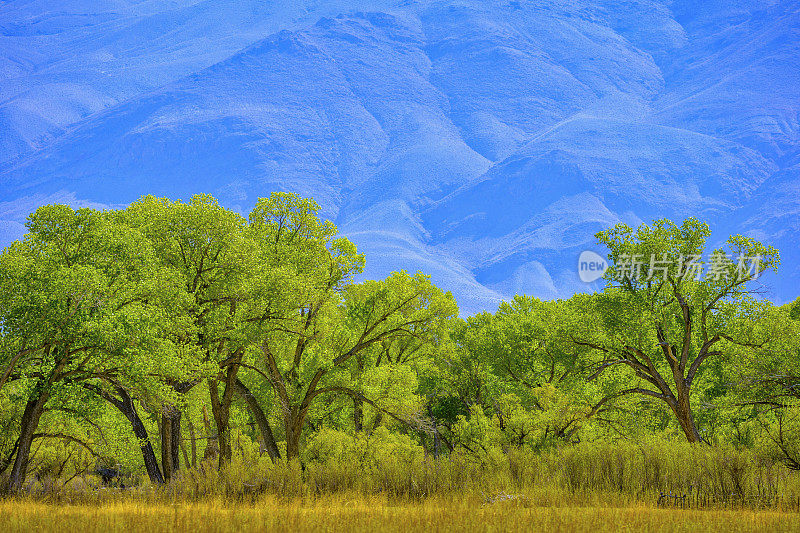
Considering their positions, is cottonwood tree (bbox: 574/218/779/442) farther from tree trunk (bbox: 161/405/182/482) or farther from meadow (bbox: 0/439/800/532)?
tree trunk (bbox: 161/405/182/482)

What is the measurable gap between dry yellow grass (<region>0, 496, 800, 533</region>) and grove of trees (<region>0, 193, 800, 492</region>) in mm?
5453

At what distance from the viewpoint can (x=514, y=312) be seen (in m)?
58.3

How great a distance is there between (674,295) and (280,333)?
17.6 meters

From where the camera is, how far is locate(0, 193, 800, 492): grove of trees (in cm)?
2388

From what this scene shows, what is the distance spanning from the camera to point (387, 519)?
18.4 meters

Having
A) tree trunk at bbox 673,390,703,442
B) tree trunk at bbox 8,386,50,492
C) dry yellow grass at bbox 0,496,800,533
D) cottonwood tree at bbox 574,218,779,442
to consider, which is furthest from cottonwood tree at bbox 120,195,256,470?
tree trunk at bbox 673,390,703,442

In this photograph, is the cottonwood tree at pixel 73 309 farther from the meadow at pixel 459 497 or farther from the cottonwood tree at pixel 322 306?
the cottonwood tree at pixel 322 306

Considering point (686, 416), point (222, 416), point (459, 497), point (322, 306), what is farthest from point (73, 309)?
point (686, 416)

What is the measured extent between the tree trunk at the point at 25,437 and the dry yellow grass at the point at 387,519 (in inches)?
152

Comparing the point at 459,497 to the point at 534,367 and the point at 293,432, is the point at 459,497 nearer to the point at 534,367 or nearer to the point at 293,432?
the point at 293,432

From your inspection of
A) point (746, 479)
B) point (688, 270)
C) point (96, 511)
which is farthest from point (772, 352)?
point (96, 511)

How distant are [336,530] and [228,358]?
1503 centimetres

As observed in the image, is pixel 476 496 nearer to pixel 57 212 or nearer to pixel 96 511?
pixel 96 511

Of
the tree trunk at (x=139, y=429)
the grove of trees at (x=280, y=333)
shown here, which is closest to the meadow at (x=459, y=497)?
the grove of trees at (x=280, y=333)
